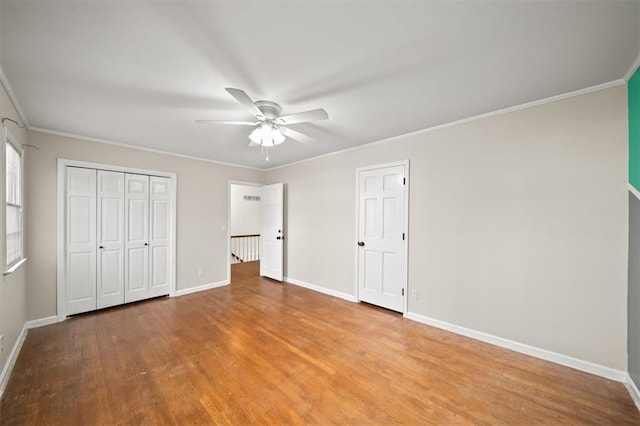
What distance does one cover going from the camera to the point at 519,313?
250 centimetres

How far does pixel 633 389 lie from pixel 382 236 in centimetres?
251

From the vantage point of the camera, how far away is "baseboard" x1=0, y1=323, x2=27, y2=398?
199cm

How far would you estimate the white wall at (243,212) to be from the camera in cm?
815

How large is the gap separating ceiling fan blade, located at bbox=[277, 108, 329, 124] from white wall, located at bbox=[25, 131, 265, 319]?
2879 mm

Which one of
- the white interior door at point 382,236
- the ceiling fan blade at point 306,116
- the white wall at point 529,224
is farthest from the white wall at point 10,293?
the white wall at point 529,224

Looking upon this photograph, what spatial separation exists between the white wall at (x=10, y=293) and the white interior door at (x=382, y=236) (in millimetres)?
3761

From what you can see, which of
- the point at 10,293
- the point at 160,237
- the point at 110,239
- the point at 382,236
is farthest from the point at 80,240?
the point at 382,236

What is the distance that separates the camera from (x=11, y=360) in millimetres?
2279

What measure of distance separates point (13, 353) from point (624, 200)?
5.66 metres

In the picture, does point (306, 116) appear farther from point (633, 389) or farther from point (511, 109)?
point (633, 389)

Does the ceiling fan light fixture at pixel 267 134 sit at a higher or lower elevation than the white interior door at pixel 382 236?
higher

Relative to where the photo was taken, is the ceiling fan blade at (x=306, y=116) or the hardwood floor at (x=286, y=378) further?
the ceiling fan blade at (x=306, y=116)

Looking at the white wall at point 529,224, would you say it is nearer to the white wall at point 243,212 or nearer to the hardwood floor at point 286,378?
the hardwood floor at point 286,378

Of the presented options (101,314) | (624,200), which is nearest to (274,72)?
(624,200)
